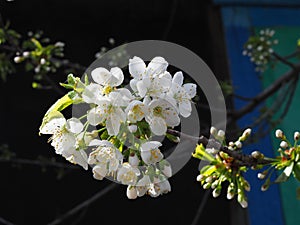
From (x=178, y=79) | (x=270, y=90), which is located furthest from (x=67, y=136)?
(x=270, y=90)

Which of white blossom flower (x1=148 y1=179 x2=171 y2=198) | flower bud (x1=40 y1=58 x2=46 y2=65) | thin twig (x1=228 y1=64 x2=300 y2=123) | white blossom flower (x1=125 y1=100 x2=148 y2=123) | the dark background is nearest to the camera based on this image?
white blossom flower (x1=125 y1=100 x2=148 y2=123)

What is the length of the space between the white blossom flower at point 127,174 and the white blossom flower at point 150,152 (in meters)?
0.03

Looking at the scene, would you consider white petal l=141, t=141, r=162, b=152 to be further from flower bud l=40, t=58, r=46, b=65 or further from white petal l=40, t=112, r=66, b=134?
flower bud l=40, t=58, r=46, b=65

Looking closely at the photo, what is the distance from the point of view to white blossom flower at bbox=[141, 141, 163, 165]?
925 millimetres

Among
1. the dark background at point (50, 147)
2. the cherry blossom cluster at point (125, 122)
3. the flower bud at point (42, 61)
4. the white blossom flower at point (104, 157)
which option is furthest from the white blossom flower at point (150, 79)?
the dark background at point (50, 147)

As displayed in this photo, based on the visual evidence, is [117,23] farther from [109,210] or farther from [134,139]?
[134,139]

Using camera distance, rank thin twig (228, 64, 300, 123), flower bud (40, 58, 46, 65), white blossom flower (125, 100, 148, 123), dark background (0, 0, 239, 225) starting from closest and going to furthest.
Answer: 1. white blossom flower (125, 100, 148, 123)
2. flower bud (40, 58, 46, 65)
3. thin twig (228, 64, 300, 123)
4. dark background (0, 0, 239, 225)

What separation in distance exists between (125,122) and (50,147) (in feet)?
6.96

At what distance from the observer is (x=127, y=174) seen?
37.5 inches

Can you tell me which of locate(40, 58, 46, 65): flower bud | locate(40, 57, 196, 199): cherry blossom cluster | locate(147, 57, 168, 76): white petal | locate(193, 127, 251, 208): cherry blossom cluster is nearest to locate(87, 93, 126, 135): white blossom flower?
locate(40, 57, 196, 199): cherry blossom cluster

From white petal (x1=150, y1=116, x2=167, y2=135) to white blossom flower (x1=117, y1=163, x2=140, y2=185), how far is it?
0.31 feet

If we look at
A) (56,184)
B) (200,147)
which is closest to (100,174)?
(200,147)

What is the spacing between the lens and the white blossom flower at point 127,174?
37.3 inches

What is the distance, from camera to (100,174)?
95 centimetres
